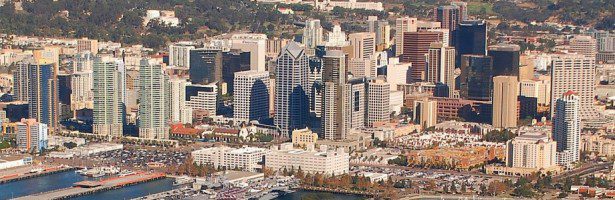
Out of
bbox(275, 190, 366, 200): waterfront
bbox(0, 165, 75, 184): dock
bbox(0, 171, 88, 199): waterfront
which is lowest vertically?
bbox(275, 190, 366, 200): waterfront

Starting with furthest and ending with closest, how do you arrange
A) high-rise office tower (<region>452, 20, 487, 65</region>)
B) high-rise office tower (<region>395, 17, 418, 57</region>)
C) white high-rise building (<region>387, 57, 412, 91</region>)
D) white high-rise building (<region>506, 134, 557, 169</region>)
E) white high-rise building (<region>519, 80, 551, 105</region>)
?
high-rise office tower (<region>395, 17, 418, 57</region>), high-rise office tower (<region>452, 20, 487, 65</region>), white high-rise building (<region>387, 57, 412, 91</region>), white high-rise building (<region>519, 80, 551, 105</region>), white high-rise building (<region>506, 134, 557, 169</region>)

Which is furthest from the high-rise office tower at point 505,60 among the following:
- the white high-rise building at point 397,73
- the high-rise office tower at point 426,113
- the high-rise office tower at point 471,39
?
the high-rise office tower at point 471,39

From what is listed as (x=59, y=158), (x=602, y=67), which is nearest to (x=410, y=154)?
(x=59, y=158)

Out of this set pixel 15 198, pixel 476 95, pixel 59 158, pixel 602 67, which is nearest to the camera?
pixel 15 198

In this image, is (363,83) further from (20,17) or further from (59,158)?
(20,17)

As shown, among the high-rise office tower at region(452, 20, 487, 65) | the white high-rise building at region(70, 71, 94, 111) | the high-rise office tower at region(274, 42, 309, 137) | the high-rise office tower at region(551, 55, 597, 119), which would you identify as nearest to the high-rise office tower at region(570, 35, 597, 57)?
the high-rise office tower at region(452, 20, 487, 65)

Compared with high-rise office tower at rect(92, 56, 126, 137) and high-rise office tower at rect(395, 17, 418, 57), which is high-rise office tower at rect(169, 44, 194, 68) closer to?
high-rise office tower at rect(395, 17, 418, 57)

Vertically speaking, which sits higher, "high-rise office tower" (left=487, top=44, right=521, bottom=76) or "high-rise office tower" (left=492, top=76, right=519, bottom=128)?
"high-rise office tower" (left=487, top=44, right=521, bottom=76)
